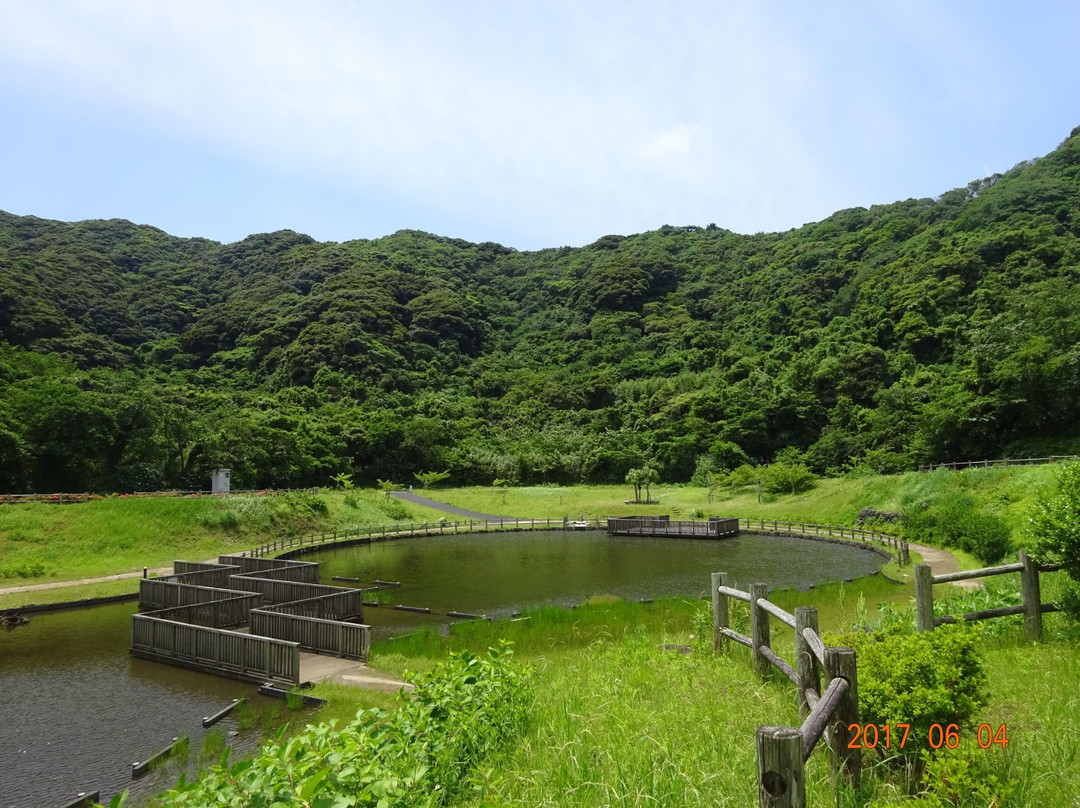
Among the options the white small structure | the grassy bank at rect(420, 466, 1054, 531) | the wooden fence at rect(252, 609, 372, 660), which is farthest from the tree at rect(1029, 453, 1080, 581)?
the white small structure

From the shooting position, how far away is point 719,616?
8.34m

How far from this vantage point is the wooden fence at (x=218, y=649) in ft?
38.1

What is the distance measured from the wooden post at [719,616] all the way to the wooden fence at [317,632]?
7.32 meters

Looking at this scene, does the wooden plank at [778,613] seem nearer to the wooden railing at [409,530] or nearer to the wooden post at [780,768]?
the wooden post at [780,768]

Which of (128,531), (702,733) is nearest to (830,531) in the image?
(702,733)

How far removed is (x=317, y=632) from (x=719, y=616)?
8812 millimetres

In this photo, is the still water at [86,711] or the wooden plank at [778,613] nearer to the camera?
the wooden plank at [778,613]

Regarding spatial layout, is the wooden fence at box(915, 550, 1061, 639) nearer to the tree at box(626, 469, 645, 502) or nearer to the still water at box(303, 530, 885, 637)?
the still water at box(303, 530, 885, 637)

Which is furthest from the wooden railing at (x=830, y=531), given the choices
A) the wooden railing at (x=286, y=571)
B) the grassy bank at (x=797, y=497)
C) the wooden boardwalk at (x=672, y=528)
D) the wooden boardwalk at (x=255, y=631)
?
the wooden railing at (x=286, y=571)

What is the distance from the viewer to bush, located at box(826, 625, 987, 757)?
12.5 feet

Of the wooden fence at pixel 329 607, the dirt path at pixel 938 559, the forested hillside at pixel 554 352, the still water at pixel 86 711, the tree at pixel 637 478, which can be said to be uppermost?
the forested hillside at pixel 554 352

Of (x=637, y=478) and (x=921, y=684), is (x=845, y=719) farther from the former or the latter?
(x=637, y=478)

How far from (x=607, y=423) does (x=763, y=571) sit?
2023 inches

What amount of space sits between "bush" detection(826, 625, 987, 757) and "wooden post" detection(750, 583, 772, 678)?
2458mm
